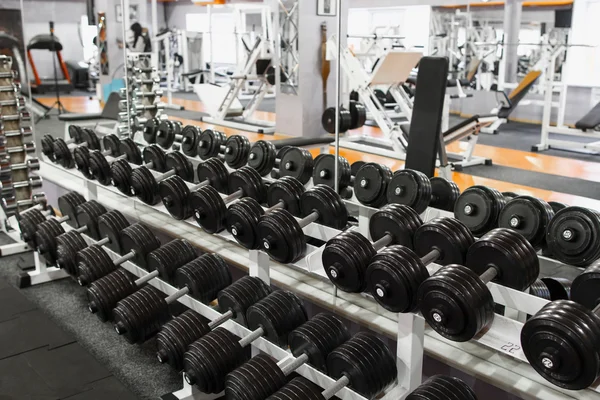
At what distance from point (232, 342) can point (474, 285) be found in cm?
91

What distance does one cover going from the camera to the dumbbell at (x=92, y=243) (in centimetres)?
278

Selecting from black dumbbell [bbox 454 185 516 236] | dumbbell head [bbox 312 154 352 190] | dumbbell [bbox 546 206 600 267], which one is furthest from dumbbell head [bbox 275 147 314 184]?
dumbbell [bbox 546 206 600 267]

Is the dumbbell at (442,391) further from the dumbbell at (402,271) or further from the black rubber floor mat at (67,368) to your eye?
the black rubber floor mat at (67,368)

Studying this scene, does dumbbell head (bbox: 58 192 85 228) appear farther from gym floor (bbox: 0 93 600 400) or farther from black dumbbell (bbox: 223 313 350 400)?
black dumbbell (bbox: 223 313 350 400)

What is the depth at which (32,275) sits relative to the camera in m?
3.16

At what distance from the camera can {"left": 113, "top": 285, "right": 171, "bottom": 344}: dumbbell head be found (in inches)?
90.1

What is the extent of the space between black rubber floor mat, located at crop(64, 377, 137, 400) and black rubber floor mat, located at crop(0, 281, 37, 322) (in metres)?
0.82

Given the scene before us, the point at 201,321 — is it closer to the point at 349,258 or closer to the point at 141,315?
the point at 141,315

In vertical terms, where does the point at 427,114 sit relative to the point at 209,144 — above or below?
above

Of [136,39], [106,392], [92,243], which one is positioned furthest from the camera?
[136,39]

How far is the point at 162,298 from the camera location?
238 cm

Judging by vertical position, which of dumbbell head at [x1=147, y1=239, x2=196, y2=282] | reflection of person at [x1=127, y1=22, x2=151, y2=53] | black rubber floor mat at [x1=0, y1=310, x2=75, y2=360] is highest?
reflection of person at [x1=127, y1=22, x2=151, y2=53]

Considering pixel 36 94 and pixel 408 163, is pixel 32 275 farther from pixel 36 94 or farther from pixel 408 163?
pixel 36 94

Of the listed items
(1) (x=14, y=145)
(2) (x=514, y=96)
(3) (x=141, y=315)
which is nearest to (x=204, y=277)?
(3) (x=141, y=315)
